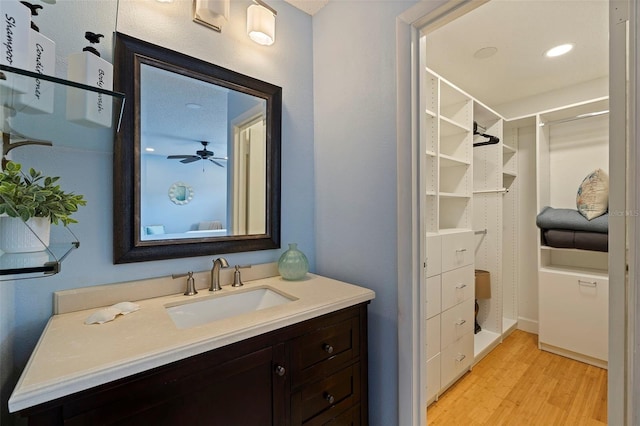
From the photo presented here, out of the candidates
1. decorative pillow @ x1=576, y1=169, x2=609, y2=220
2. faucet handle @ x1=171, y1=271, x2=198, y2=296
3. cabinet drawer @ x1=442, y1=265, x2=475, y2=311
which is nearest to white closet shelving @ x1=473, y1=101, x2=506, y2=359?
decorative pillow @ x1=576, y1=169, x2=609, y2=220

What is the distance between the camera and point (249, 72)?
1452mm

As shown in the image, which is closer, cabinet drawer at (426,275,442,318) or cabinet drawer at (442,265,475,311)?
cabinet drawer at (426,275,442,318)

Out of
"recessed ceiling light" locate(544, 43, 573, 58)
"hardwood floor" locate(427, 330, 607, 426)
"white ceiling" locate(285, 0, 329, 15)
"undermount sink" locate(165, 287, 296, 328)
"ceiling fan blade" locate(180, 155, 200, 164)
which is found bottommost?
"hardwood floor" locate(427, 330, 607, 426)

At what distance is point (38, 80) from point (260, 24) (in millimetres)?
970

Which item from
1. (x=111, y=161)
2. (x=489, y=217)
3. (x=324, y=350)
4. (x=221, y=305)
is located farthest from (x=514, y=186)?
(x=111, y=161)

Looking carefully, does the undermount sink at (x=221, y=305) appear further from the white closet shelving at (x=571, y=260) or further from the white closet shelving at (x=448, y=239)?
the white closet shelving at (x=571, y=260)

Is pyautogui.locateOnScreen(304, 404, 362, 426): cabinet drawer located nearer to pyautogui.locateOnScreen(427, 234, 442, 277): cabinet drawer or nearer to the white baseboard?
pyautogui.locateOnScreen(427, 234, 442, 277): cabinet drawer

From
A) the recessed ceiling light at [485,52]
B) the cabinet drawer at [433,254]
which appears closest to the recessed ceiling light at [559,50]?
the recessed ceiling light at [485,52]

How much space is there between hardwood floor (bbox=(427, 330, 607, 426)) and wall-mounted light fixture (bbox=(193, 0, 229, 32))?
2.43 metres

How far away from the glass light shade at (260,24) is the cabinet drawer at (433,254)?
147cm

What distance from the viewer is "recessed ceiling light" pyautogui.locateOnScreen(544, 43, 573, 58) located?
1957mm

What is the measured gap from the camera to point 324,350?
107 cm

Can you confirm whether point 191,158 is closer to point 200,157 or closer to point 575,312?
point 200,157

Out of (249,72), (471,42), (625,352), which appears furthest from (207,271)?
(471,42)
